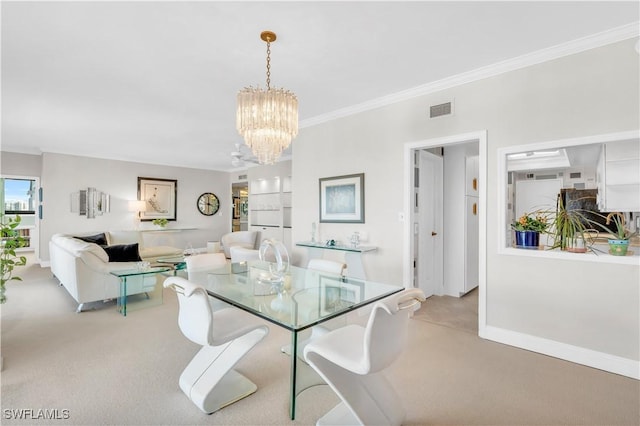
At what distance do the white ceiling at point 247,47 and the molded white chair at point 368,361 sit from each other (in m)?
1.98

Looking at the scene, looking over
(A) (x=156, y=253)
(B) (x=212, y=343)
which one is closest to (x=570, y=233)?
(B) (x=212, y=343)

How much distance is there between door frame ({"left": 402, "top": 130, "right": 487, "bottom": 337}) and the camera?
3008mm

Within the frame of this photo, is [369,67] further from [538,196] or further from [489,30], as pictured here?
[538,196]

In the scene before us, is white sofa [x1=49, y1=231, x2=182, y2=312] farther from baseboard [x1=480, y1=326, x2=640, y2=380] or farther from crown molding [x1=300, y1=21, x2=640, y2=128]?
baseboard [x1=480, y1=326, x2=640, y2=380]

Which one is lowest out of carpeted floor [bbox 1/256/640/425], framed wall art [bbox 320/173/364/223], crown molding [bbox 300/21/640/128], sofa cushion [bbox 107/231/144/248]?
carpeted floor [bbox 1/256/640/425]

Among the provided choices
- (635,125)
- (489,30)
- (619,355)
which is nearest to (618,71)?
(635,125)

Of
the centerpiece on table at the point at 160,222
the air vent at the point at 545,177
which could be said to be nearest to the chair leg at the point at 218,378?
the air vent at the point at 545,177

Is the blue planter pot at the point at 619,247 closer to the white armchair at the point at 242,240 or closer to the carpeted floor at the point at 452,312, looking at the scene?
the carpeted floor at the point at 452,312

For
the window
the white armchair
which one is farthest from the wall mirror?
the white armchair

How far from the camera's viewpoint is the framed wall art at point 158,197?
26.1 ft

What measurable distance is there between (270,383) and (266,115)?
1.98 meters

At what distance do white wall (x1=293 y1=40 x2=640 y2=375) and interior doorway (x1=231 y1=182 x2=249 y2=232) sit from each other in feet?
21.6

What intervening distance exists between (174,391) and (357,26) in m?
2.92

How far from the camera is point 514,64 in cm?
282
